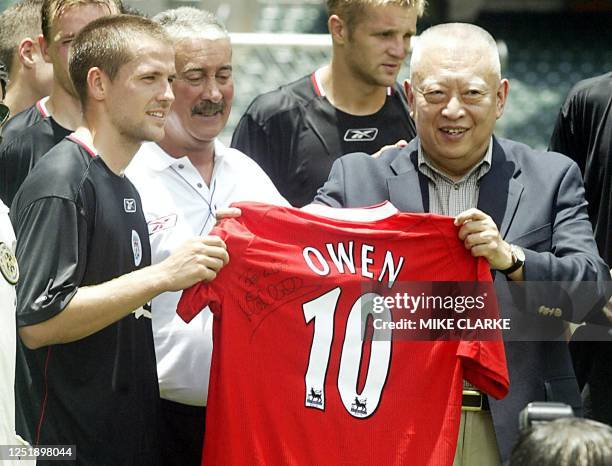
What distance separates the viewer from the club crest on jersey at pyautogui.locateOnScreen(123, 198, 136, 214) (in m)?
3.36

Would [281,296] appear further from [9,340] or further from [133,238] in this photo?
[9,340]

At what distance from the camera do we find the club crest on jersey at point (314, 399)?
342 cm

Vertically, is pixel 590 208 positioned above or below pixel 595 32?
below

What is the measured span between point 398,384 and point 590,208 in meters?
1.14

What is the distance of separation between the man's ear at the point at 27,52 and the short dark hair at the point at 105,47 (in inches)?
48.8

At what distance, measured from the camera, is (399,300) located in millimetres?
3465

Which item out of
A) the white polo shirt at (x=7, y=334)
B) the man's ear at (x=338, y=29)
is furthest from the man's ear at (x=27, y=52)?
the white polo shirt at (x=7, y=334)

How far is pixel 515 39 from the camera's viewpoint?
11.3 metres

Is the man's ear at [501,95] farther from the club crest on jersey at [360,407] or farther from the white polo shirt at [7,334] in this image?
the white polo shirt at [7,334]

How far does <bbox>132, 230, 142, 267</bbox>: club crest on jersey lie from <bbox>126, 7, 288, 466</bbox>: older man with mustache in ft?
0.92

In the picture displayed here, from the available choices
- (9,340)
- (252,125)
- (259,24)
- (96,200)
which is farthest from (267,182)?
(259,24)

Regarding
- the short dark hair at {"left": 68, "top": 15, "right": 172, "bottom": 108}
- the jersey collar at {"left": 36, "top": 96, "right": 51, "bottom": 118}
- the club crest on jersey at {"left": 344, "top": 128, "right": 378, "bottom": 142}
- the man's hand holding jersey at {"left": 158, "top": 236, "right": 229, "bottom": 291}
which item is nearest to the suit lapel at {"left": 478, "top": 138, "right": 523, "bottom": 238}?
the man's hand holding jersey at {"left": 158, "top": 236, "right": 229, "bottom": 291}

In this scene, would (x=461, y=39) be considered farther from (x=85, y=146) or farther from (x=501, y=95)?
(x=85, y=146)

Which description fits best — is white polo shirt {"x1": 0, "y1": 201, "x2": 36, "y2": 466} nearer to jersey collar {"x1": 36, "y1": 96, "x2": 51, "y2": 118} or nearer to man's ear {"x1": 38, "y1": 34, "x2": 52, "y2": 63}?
jersey collar {"x1": 36, "y1": 96, "x2": 51, "y2": 118}
